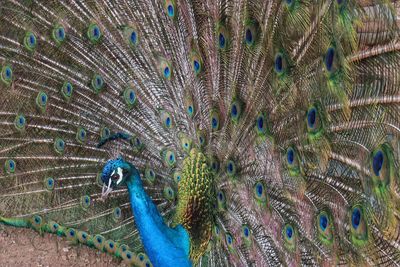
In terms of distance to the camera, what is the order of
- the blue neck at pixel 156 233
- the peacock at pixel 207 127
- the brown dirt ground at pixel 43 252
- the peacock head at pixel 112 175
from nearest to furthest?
the peacock at pixel 207 127 → the peacock head at pixel 112 175 → the blue neck at pixel 156 233 → the brown dirt ground at pixel 43 252

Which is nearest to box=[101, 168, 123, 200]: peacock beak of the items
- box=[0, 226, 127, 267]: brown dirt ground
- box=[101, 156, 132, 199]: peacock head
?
box=[101, 156, 132, 199]: peacock head

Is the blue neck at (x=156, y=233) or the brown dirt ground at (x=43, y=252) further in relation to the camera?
the brown dirt ground at (x=43, y=252)

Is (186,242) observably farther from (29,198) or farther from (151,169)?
(29,198)

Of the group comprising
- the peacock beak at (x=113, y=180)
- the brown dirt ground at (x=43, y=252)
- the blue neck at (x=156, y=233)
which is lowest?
the blue neck at (x=156, y=233)

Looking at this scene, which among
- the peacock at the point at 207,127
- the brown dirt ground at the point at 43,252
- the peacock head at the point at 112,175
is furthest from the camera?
the brown dirt ground at the point at 43,252

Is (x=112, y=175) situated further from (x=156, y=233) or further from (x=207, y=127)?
(x=207, y=127)

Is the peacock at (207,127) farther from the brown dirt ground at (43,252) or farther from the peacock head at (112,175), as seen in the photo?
the brown dirt ground at (43,252)

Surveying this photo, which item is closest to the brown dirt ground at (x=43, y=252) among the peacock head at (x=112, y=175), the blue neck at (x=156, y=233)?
the blue neck at (x=156, y=233)

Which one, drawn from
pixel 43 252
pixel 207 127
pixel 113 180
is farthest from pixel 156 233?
pixel 43 252

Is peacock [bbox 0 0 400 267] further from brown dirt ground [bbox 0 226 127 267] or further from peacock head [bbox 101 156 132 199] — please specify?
brown dirt ground [bbox 0 226 127 267]
